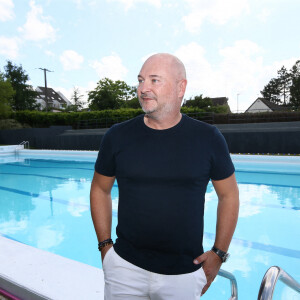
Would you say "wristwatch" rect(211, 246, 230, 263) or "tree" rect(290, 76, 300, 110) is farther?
"tree" rect(290, 76, 300, 110)

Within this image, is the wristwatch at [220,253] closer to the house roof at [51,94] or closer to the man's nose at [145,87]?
the man's nose at [145,87]

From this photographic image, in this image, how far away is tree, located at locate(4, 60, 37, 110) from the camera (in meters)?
43.1

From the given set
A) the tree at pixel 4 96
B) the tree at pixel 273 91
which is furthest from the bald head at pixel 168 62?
the tree at pixel 273 91

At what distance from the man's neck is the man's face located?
33mm

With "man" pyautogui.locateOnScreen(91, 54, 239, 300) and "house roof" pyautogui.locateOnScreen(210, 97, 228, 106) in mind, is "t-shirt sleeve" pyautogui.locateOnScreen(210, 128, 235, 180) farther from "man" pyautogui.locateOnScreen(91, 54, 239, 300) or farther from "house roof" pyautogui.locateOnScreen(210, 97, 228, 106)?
"house roof" pyautogui.locateOnScreen(210, 97, 228, 106)

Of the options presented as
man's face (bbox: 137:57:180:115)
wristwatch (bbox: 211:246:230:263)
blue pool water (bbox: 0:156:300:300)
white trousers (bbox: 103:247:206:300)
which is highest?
man's face (bbox: 137:57:180:115)

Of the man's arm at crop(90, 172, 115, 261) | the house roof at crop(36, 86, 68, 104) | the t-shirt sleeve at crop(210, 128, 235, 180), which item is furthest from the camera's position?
the house roof at crop(36, 86, 68, 104)

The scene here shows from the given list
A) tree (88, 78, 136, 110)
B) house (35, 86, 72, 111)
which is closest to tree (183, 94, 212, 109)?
tree (88, 78, 136, 110)

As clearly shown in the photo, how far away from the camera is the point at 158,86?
125cm

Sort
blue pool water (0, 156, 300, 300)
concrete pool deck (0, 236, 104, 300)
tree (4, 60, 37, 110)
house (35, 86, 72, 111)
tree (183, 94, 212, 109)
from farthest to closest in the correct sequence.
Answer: house (35, 86, 72, 111) < tree (4, 60, 37, 110) < tree (183, 94, 212, 109) < blue pool water (0, 156, 300, 300) < concrete pool deck (0, 236, 104, 300)

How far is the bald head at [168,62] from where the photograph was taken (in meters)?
1.25

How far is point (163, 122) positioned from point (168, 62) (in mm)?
270

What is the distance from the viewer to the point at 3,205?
750 centimetres

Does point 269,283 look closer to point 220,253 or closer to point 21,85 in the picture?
point 220,253
